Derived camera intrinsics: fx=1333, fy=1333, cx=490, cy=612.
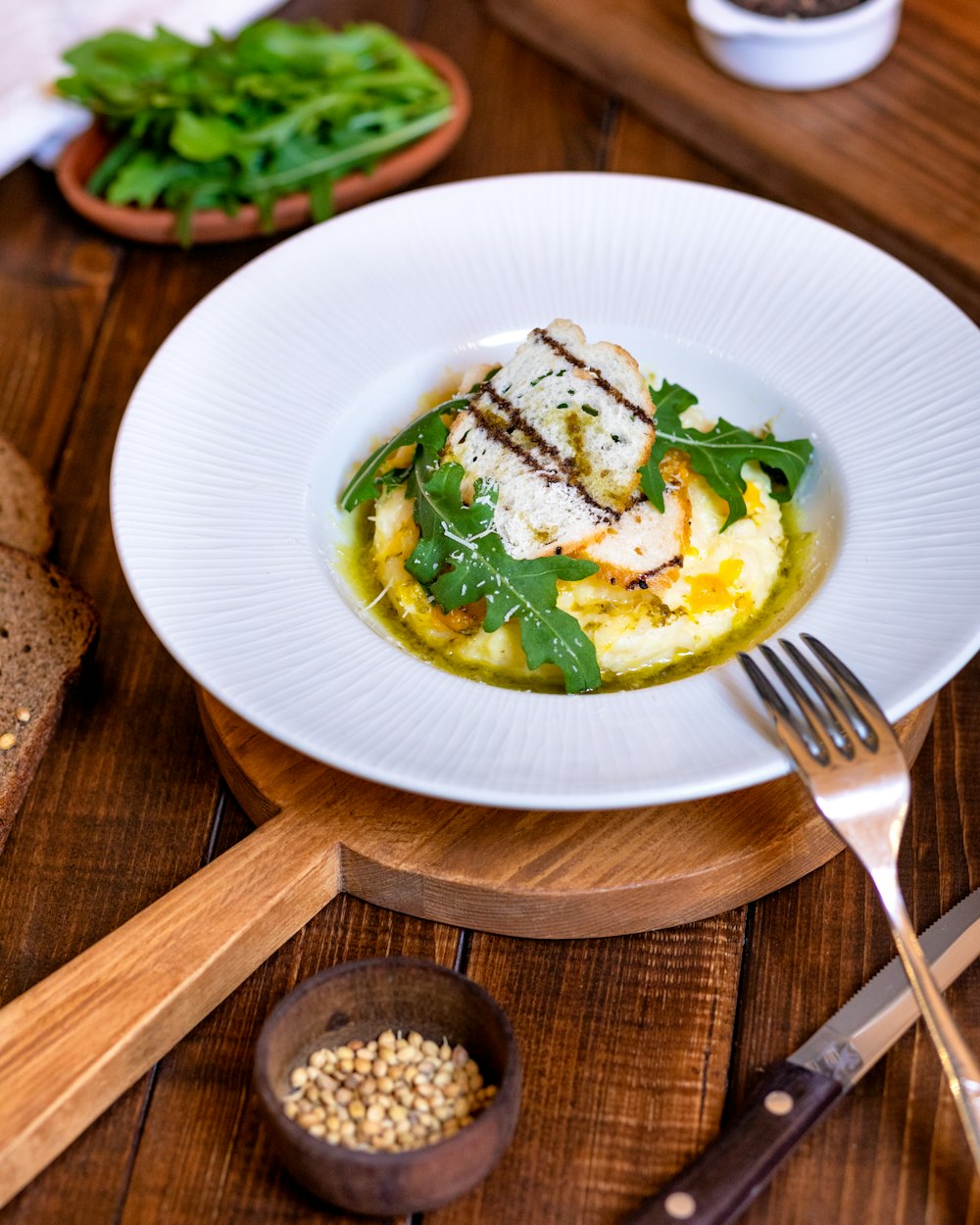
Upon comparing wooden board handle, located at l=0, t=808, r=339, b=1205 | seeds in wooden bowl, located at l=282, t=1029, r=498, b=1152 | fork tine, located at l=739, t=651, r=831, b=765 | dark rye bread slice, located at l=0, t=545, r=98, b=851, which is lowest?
dark rye bread slice, located at l=0, t=545, r=98, b=851

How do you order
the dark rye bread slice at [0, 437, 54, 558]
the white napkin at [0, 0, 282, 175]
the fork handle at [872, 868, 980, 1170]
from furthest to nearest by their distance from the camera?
the white napkin at [0, 0, 282, 175] → the dark rye bread slice at [0, 437, 54, 558] → the fork handle at [872, 868, 980, 1170]

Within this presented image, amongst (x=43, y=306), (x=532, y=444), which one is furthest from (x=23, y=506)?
(x=532, y=444)

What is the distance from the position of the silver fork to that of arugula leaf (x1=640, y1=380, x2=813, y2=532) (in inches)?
26.4

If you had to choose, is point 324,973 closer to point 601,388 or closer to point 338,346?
point 601,388

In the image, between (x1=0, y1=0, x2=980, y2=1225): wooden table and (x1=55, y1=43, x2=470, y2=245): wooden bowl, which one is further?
(x1=55, y1=43, x2=470, y2=245): wooden bowl

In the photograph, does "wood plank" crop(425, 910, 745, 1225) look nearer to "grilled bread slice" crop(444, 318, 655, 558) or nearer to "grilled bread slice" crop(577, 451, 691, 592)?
"grilled bread slice" crop(577, 451, 691, 592)

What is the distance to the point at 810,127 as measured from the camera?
4441 millimetres

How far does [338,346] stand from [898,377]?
141 centimetres

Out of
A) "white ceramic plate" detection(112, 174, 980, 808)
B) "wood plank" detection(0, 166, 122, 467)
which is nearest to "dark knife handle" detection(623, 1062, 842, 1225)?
"white ceramic plate" detection(112, 174, 980, 808)

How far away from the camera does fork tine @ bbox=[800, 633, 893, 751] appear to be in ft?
7.99

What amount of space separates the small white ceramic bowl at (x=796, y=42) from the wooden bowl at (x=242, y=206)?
90cm

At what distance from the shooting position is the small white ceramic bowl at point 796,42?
435 centimetres

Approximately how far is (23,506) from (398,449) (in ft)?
3.53

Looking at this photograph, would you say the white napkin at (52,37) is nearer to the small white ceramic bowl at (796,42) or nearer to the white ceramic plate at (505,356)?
the white ceramic plate at (505,356)
